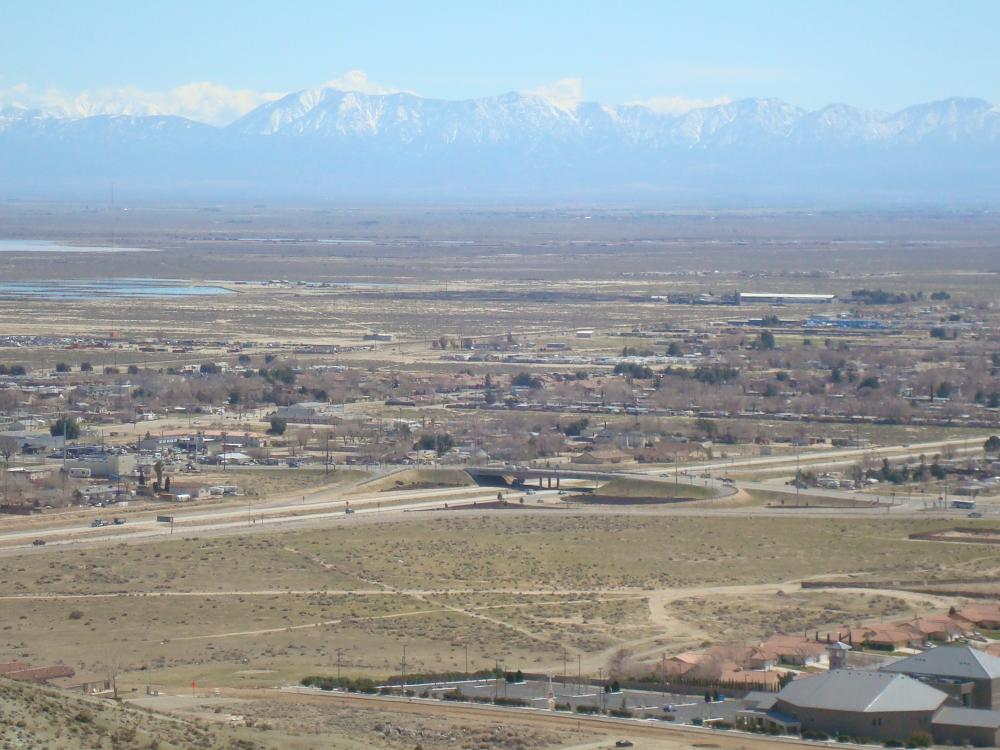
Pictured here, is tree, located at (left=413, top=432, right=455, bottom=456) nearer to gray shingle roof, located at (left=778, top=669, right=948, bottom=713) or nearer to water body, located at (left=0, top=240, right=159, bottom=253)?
gray shingle roof, located at (left=778, top=669, right=948, bottom=713)

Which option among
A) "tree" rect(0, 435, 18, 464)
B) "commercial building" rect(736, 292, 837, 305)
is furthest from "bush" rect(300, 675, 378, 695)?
"commercial building" rect(736, 292, 837, 305)

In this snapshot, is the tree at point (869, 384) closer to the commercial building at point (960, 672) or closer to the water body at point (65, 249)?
Answer: the commercial building at point (960, 672)

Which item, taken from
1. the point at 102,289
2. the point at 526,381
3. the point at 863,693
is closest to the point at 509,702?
the point at 863,693

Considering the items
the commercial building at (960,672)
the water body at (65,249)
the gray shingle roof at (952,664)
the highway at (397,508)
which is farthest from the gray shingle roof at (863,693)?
the water body at (65,249)

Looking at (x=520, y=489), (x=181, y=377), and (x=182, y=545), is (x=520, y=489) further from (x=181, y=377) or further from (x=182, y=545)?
(x=181, y=377)

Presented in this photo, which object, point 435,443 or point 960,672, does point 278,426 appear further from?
point 960,672

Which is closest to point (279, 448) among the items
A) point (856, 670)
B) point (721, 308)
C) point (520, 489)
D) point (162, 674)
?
point (520, 489)
